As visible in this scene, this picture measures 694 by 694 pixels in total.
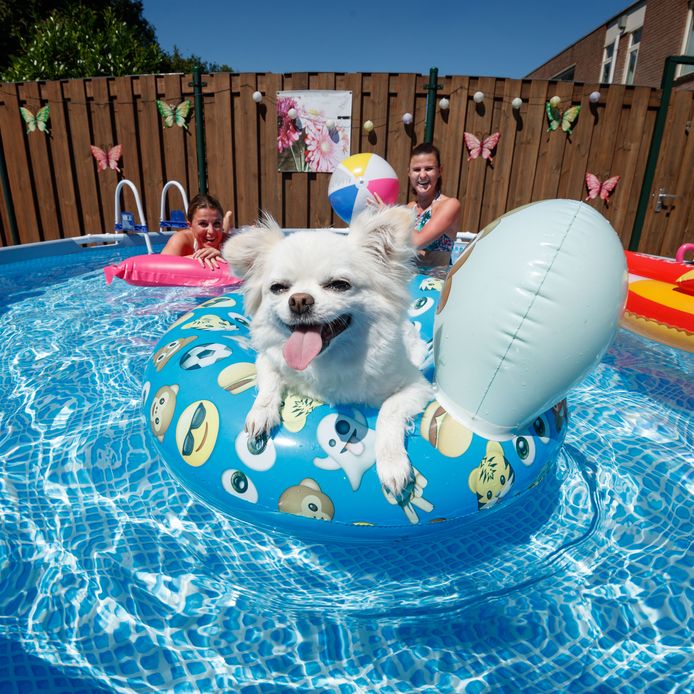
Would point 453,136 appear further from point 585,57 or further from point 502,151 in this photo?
point 585,57

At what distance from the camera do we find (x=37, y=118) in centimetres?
822

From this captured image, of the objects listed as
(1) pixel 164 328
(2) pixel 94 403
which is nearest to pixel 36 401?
(2) pixel 94 403

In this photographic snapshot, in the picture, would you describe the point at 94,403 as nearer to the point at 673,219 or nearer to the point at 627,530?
the point at 627,530

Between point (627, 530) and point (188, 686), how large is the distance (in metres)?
2.34

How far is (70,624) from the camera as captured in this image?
1.93 m

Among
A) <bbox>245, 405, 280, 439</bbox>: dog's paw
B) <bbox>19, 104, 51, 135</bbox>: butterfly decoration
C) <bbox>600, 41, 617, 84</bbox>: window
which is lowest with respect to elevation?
<bbox>245, 405, 280, 439</bbox>: dog's paw

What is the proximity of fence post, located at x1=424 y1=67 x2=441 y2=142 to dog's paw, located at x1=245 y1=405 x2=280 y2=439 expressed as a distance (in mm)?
7034

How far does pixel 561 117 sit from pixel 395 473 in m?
8.11

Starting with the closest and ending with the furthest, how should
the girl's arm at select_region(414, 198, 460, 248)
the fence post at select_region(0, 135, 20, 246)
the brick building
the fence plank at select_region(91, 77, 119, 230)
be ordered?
the girl's arm at select_region(414, 198, 460, 248) < the fence plank at select_region(91, 77, 119, 230) < the fence post at select_region(0, 135, 20, 246) < the brick building

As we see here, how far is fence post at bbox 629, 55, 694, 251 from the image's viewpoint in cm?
759

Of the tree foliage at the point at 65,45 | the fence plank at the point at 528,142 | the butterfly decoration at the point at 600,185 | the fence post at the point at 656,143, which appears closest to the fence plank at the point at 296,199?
the fence plank at the point at 528,142

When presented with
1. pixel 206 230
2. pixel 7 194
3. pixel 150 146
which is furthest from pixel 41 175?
pixel 206 230

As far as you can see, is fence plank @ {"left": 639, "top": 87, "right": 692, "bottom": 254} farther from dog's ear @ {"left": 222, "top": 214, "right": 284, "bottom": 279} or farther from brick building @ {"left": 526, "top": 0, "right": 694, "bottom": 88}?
dog's ear @ {"left": 222, "top": 214, "right": 284, "bottom": 279}

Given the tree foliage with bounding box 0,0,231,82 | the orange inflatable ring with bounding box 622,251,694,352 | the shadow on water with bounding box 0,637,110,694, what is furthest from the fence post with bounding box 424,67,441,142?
the tree foliage with bounding box 0,0,231,82
